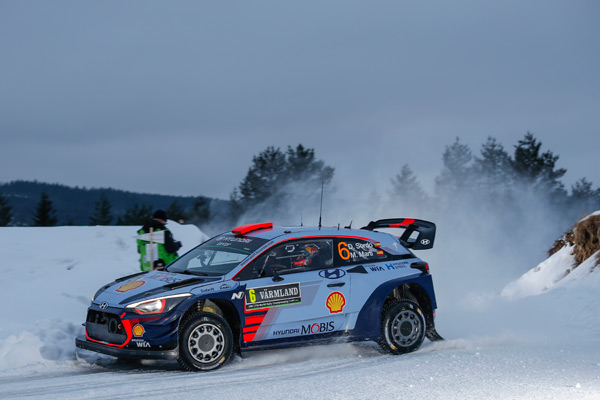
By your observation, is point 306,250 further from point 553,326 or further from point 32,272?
point 32,272

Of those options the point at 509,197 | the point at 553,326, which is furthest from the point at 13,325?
the point at 509,197

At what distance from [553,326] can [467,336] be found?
2288 mm

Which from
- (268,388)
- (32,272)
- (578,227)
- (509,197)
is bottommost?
(268,388)

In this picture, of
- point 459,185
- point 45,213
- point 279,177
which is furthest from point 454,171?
point 45,213

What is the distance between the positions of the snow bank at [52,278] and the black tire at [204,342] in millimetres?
1914

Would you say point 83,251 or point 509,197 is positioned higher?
point 509,197

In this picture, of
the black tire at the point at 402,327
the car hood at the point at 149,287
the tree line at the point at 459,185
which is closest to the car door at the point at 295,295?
the car hood at the point at 149,287

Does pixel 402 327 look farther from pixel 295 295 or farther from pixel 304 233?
pixel 304 233

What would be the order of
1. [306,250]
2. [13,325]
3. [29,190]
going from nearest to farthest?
[306,250] < [13,325] < [29,190]

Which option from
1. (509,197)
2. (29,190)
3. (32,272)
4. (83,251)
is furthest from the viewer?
(29,190)

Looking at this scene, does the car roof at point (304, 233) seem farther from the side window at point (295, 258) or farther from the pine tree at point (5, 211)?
the pine tree at point (5, 211)

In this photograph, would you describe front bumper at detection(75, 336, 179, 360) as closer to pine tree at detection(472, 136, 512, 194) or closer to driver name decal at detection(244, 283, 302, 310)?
driver name decal at detection(244, 283, 302, 310)

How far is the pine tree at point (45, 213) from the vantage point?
111 metres

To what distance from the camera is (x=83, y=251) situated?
1521 cm
